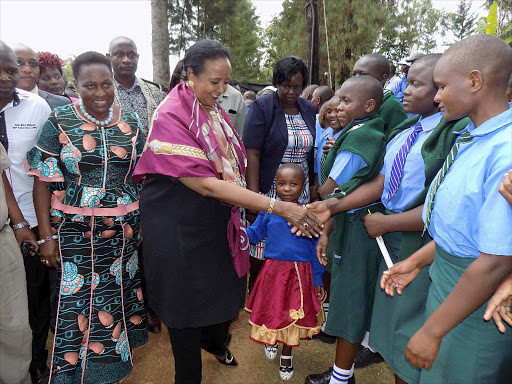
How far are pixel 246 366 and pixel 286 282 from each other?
0.87 meters

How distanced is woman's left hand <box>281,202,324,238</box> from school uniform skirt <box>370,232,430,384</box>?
1.59ft

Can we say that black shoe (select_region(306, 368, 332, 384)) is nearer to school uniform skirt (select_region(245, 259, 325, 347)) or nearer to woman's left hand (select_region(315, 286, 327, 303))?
school uniform skirt (select_region(245, 259, 325, 347))

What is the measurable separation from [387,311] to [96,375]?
81.4 inches

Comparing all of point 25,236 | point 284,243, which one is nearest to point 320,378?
point 284,243

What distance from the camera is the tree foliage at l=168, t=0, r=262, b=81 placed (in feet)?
72.5

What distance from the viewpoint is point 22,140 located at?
2.51m

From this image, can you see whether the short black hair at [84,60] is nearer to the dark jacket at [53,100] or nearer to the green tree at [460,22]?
the dark jacket at [53,100]

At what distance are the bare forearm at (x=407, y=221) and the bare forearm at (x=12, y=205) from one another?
7.75 feet

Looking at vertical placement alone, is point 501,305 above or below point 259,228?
above

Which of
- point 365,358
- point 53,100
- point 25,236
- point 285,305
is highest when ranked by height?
point 53,100

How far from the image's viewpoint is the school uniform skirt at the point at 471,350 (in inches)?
52.3

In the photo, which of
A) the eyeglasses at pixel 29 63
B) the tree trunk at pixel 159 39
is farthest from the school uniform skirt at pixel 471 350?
the tree trunk at pixel 159 39

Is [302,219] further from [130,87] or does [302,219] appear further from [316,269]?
[130,87]

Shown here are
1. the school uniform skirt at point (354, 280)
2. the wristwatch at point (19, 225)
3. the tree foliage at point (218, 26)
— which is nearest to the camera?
the school uniform skirt at point (354, 280)
